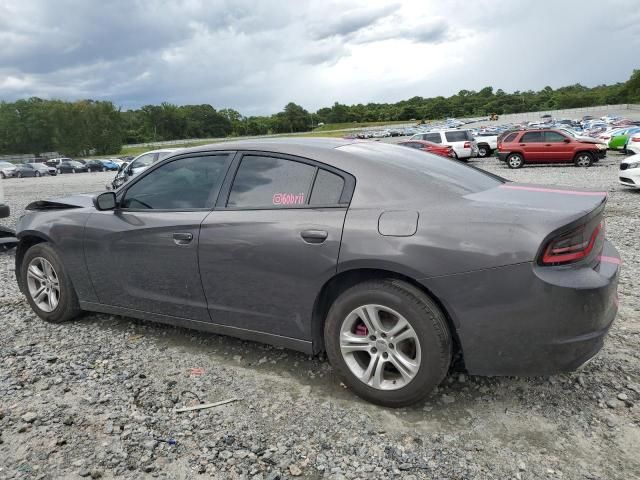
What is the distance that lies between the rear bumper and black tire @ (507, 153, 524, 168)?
19650 millimetres

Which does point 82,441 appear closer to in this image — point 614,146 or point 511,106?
point 614,146

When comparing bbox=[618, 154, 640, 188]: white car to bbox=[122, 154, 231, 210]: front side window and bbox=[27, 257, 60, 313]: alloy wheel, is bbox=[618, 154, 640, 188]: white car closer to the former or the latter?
bbox=[122, 154, 231, 210]: front side window

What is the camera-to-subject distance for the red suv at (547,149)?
1953 centimetres

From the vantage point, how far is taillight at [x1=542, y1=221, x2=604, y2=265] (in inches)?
95.1

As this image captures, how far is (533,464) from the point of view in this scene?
7.65 feet

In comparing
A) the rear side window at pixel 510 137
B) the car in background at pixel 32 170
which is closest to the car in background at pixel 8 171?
the car in background at pixel 32 170

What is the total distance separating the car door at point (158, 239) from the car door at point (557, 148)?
2000cm

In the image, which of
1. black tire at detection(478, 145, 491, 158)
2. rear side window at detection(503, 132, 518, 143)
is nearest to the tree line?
black tire at detection(478, 145, 491, 158)

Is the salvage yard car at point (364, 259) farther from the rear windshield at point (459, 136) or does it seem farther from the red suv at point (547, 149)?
the rear windshield at point (459, 136)

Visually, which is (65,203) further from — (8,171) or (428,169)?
(8,171)

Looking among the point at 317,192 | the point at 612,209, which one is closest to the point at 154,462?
the point at 317,192

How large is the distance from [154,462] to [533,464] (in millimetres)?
1873

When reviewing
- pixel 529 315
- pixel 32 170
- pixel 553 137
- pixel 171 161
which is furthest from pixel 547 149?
pixel 32 170

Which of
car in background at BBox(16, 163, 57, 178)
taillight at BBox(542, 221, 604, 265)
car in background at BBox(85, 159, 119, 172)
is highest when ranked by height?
taillight at BBox(542, 221, 604, 265)
